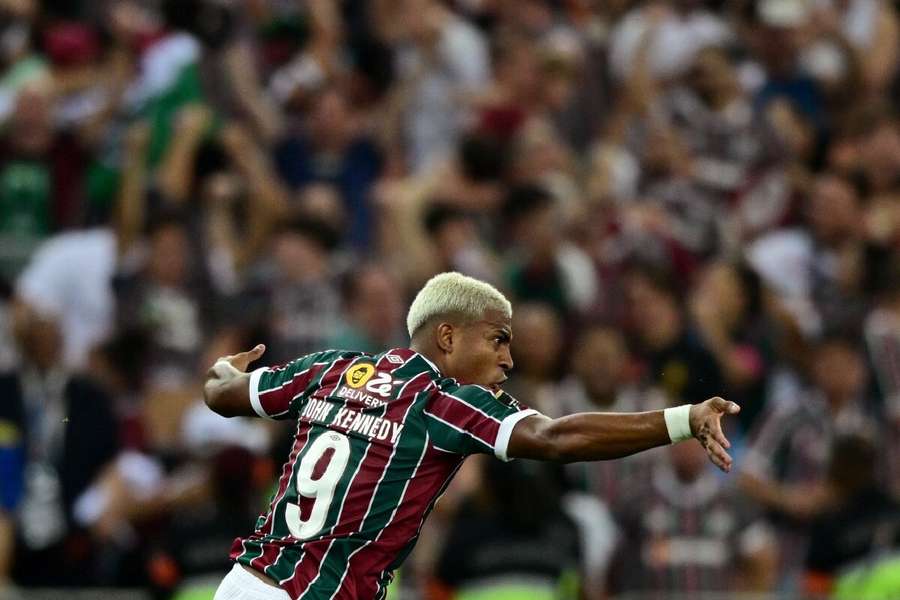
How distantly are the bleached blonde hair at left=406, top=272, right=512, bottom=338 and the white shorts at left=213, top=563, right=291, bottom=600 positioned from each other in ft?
3.26

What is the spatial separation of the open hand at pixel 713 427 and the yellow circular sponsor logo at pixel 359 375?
1201 mm

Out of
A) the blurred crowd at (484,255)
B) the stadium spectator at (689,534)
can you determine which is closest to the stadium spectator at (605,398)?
the blurred crowd at (484,255)

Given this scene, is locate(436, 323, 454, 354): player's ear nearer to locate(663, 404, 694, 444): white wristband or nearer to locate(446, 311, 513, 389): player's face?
locate(446, 311, 513, 389): player's face

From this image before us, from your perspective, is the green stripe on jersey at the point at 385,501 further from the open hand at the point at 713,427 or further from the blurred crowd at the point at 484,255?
the blurred crowd at the point at 484,255

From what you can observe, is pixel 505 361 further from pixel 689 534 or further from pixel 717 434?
pixel 689 534

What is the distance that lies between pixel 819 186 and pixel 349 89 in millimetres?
3325

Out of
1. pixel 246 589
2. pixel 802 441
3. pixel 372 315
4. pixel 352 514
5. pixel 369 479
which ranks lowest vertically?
pixel 246 589

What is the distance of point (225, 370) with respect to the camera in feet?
22.5

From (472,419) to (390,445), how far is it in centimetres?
31

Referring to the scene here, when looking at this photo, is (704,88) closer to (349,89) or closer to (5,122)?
(349,89)

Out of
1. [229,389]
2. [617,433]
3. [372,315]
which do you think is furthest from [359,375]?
[372,315]

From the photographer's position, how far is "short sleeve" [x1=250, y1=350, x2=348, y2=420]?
642cm

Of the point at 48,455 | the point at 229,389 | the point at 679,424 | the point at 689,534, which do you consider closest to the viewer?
the point at 679,424

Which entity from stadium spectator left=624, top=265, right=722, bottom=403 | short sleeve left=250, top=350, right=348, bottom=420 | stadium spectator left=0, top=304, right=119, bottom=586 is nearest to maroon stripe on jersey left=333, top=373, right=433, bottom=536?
short sleeve left=250, top=350, right=348, bottom=420
